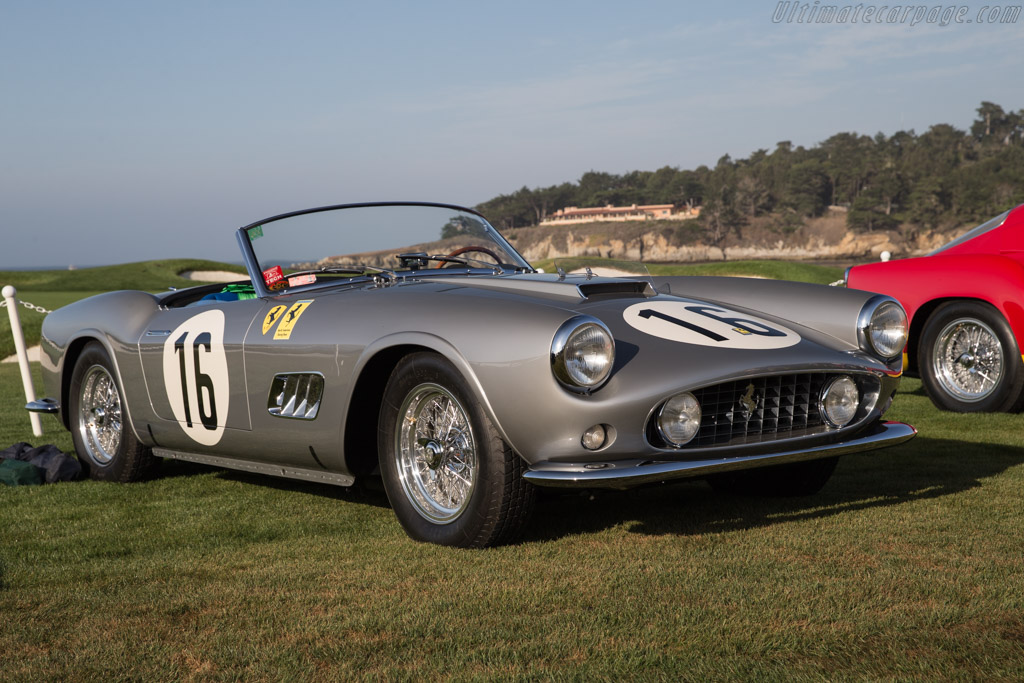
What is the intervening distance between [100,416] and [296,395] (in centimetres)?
193

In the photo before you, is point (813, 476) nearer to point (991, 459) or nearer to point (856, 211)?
point (991, 459)

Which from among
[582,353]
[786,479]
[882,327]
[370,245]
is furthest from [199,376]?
[882,327]

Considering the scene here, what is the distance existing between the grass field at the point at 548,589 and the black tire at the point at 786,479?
0.32 ft

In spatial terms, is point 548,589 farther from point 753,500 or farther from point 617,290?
point 753,500

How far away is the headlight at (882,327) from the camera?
400cm

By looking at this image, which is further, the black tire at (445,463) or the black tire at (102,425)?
the black tire at (102,425)

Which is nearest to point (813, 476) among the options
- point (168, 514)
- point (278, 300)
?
point (278, 300)

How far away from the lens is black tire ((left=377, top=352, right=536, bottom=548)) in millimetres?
3332

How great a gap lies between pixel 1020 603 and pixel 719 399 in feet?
3.65

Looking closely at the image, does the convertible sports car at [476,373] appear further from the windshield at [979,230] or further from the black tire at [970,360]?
the windshield at [979,230]

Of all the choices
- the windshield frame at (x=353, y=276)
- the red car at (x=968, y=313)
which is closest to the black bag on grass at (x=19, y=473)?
the windshield frame at (x=353, y=276)

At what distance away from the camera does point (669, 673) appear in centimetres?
229

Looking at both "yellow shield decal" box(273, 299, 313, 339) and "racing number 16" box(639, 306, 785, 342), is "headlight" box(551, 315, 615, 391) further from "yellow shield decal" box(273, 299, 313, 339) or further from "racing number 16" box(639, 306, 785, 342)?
"yellow shield decal" box(273, 299, 313, 339)

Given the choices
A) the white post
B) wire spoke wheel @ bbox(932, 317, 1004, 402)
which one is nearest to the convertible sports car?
the white post
